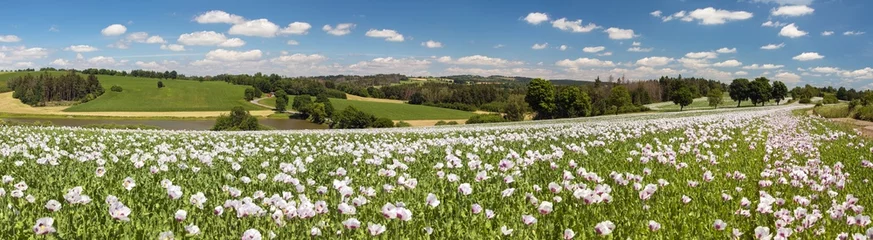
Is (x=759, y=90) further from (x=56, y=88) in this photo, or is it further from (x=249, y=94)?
(x=56, y=88)

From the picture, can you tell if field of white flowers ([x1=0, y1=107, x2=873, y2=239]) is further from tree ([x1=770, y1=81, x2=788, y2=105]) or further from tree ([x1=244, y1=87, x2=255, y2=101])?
tree ([x1=244, y1=87, x2=255, y2=101])

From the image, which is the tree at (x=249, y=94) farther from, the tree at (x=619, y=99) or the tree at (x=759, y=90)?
the tree at (x=759, y=90)

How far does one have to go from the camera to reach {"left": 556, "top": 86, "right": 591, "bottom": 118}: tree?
90.9 m

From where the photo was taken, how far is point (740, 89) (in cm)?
9819

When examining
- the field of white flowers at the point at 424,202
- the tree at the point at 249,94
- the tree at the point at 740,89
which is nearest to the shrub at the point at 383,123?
the tree at the point at 249,94

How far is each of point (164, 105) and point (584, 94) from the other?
94.6 metres

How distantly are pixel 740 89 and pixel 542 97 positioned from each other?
132ft

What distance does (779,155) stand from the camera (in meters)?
10.8

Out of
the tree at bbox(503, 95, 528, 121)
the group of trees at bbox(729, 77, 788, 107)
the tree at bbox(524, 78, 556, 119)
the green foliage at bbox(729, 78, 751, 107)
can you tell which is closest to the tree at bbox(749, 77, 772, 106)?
the group of trees at bbox(729, 77, 788, 107)

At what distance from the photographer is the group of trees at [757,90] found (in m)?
96.1

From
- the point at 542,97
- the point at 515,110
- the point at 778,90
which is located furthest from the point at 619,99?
the point at 778,90

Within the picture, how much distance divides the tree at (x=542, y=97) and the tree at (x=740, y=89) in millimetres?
37675

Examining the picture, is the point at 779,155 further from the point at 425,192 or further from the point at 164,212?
the point at 164,212

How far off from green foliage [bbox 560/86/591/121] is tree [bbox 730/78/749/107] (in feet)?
103
